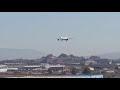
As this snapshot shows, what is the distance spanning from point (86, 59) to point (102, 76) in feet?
1.05

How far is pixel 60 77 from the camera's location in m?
3.28

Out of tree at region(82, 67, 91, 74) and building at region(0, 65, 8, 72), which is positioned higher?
building at region(0, 65, 8, 72)

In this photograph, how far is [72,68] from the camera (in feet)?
11.2

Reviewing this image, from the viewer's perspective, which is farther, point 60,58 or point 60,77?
point 60,58

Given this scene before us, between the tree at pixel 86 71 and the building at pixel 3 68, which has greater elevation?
the building at pixel 3 68

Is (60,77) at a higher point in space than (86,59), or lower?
lower

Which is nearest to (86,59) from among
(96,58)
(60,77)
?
(96,58)
